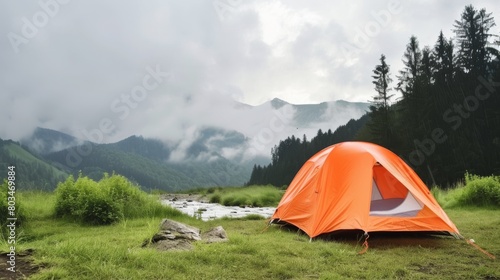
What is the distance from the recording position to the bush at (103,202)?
1045 centimetres

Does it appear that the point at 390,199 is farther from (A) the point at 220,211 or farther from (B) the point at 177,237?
(A) the point at 220,211

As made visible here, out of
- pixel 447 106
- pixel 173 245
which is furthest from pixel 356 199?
pixel 447 106

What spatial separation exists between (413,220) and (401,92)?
3665 cm

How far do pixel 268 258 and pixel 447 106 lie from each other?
3614cm

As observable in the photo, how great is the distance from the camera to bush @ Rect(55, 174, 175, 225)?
10.4 metres

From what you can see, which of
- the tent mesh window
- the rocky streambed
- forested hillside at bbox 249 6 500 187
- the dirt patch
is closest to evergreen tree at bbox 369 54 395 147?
forested hillside at bbox 249 6 500 187

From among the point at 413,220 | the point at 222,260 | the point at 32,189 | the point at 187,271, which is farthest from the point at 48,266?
the point at 32,189

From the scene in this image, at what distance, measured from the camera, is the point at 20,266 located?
4.84 m

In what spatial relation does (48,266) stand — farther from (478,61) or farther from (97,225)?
(478,61)

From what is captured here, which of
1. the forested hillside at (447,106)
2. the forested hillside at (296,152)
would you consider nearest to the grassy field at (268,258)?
the forested hillside at (447,106)

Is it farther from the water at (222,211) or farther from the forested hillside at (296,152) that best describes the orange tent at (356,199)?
the forested hillside at (296,152)

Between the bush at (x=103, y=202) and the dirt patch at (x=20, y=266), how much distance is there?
16.6 feet

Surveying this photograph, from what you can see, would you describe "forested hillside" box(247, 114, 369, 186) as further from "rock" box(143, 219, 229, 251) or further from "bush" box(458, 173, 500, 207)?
"rock" box(143, 219, 229, 251)

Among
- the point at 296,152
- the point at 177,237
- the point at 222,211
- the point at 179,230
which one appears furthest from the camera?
the point at 296,152
